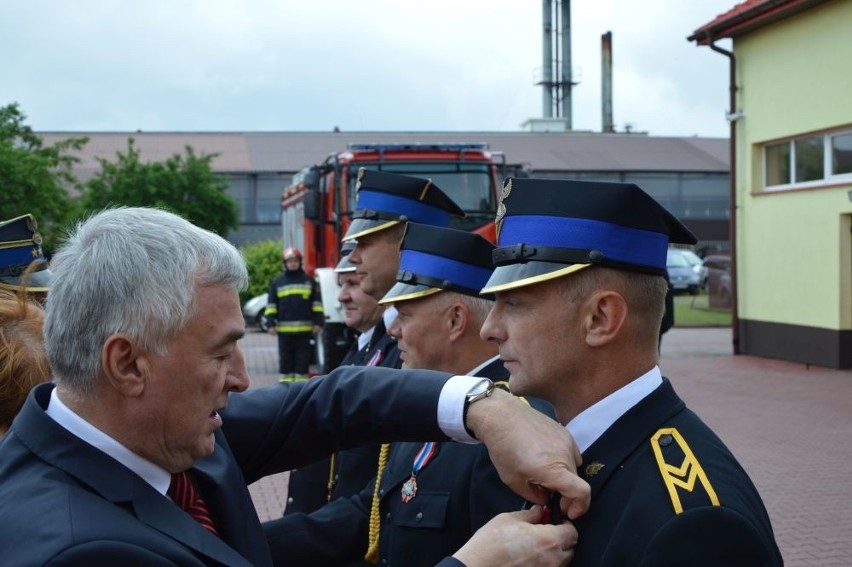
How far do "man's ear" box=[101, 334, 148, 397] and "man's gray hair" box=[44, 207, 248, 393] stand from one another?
15 mm

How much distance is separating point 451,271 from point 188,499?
1.91 m

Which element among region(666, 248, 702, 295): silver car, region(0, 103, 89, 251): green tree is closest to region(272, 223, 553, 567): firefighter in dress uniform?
region(0, 103, 89, 251): green tree

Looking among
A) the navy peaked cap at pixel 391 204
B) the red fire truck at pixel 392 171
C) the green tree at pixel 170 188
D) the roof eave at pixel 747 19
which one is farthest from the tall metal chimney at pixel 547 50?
the navy peaked cap at pixel 391 204

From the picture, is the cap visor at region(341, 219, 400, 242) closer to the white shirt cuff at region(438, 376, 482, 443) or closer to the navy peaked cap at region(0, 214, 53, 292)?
the navy peaked cap at region(0, 214, 53, 292)

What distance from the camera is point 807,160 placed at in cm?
1530

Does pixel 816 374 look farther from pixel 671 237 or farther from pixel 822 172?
pixel 671 237

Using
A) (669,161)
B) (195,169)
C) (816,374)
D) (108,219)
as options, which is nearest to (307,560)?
(108,219)

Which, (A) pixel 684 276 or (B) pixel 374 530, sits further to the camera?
(A) pixel 684 276

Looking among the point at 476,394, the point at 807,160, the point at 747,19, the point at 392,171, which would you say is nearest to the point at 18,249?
the point at 476,394

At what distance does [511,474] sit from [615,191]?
0.67 m

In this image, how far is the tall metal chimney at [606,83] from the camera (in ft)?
173

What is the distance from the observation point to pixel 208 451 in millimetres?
1834

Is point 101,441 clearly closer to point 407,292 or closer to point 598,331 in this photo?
point 598,331

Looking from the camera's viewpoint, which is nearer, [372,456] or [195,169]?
[372,456]
